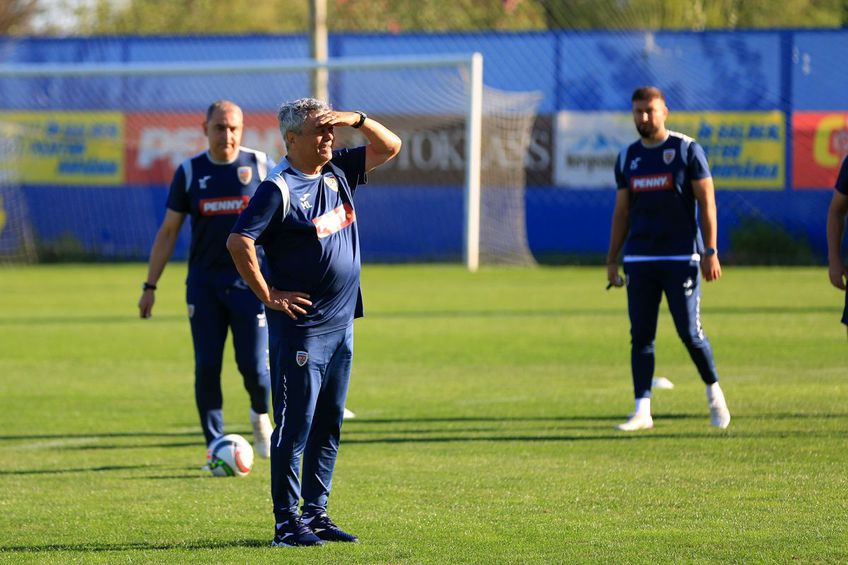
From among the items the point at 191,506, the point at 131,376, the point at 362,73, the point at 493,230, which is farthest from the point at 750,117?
the point at 191,506

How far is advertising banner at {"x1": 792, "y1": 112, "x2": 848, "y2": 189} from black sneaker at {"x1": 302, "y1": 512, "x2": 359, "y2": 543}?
2279 cm

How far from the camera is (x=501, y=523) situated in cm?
656

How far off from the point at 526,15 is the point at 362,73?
18.1 feet

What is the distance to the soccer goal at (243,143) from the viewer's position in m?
27.5

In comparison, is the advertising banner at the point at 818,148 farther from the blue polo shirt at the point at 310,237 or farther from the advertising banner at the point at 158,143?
the blue polo shirt at the point at 310,237

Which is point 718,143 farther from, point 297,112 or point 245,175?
point 297,112

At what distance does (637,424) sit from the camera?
9.43m

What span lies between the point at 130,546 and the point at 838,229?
432 cm

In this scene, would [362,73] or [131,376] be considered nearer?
[131,376]

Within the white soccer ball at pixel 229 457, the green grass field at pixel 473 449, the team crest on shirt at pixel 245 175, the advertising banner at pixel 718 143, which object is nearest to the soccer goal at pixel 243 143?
the advertising banner at pixel 718 143

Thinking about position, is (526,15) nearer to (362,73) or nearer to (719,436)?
(362,73)

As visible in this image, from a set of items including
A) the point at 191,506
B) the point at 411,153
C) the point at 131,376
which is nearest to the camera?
the point at 191,506

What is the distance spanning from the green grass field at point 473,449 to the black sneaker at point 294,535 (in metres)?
0.12

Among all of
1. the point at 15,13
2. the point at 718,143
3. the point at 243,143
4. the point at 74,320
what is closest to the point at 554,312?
the point at 74,320
